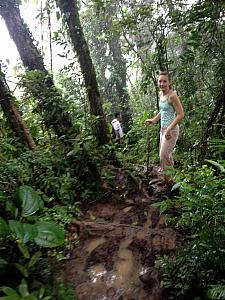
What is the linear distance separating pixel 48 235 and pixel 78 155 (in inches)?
106

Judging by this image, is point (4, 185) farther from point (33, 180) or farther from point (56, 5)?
point (56, 5)

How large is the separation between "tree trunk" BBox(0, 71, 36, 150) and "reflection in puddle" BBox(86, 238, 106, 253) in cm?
203

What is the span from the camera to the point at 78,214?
4395 millimetres

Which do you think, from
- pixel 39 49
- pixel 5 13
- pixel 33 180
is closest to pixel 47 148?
pixel 33 180

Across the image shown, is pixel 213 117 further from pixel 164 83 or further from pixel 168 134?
pixel 164 83

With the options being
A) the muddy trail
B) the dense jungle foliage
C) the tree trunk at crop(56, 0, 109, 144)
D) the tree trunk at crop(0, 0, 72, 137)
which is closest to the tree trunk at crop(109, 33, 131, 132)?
the dense jungle foliage

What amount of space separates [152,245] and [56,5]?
15.5ft

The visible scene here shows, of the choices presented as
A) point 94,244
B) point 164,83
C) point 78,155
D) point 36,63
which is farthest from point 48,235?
point 36,63

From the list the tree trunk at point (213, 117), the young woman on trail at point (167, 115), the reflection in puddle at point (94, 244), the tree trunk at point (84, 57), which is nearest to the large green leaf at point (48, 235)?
the reflection in puddle at point (94, 244)

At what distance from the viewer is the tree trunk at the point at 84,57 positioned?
578cm

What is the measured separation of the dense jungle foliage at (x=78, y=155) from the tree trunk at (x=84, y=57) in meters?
0.02

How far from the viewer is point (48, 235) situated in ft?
8.64

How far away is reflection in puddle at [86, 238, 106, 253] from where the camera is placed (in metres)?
3.72

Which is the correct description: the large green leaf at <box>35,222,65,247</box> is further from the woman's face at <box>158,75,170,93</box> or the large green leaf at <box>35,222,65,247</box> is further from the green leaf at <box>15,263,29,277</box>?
the woman's face at <box>158,75,170,93</box>
